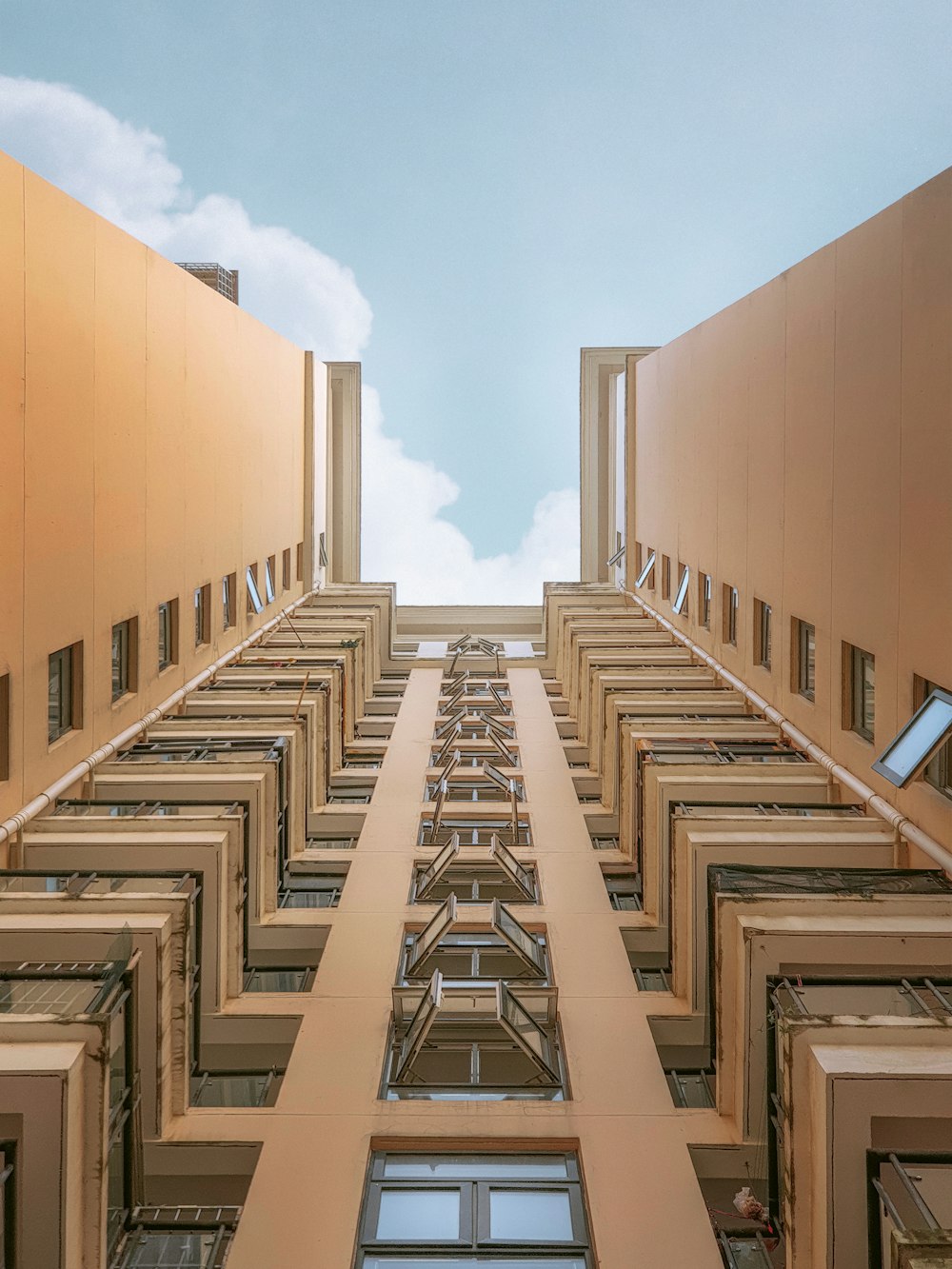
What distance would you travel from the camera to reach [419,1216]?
895 cm

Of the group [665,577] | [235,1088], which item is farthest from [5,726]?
[665,577]

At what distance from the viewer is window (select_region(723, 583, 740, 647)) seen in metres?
24.0

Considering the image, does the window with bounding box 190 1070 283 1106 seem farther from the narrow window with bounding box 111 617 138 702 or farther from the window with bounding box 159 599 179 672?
the window with bounding box 159 599 179 672

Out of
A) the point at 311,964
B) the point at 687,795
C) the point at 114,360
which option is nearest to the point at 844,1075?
the point at 687,795

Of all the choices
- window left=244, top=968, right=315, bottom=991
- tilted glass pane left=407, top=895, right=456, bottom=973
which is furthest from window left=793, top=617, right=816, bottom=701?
window left=244, top=968, right=315, bottom=991

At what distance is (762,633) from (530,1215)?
1440cm

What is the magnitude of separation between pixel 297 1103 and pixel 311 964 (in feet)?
11.7

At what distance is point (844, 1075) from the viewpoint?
7.32 m

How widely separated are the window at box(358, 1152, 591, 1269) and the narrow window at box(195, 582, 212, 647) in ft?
50.2

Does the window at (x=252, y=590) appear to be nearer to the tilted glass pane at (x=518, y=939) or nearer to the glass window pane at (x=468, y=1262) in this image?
the tilted glass pane at (x=518, y=939)

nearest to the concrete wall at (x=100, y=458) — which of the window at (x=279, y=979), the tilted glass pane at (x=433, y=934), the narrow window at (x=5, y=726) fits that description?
the narrow window at (x=5, y=726)

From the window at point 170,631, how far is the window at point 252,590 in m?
6.21

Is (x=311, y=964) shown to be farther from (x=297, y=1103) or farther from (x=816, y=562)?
(x=816, y=562)

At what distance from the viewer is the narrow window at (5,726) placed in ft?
43.3
